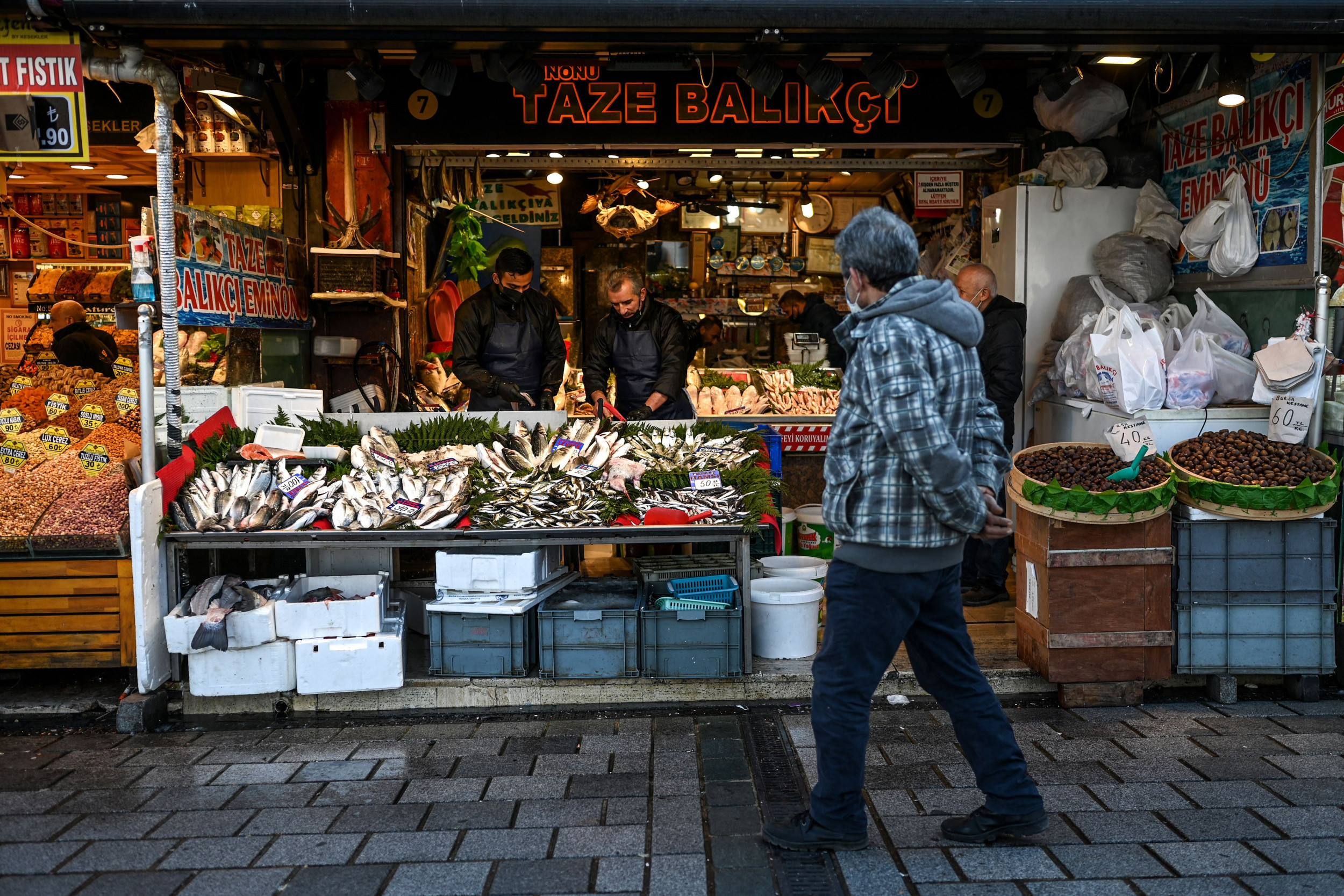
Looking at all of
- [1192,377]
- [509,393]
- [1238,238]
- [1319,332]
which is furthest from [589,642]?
[1238,238]

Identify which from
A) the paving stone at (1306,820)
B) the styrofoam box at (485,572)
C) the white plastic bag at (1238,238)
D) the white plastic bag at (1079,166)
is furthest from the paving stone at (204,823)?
the white plastic bag at (1079,166)

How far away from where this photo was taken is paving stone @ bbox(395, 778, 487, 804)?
4.33 metres

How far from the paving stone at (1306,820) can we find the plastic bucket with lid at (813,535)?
3.70 meters

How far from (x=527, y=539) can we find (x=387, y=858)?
196 cm

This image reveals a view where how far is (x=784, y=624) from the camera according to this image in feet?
18.5

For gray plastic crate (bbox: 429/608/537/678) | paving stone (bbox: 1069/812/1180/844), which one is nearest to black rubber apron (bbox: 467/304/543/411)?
gray plastic crate (bbox: 429/608/537/678)

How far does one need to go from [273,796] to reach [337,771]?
0.32m

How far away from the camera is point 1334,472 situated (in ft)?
17.3

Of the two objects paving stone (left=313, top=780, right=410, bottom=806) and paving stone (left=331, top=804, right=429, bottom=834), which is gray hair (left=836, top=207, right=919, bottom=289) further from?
paving stone (left=313, top=780, right=410, bottom=806)

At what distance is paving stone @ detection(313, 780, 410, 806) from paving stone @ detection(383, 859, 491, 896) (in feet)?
2.10

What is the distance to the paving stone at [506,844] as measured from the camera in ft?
12.5

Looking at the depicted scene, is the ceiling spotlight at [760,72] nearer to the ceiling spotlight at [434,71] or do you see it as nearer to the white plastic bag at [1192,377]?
the ceiling spotlight at [434,71]

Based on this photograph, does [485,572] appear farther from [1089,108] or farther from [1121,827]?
[1089,108]

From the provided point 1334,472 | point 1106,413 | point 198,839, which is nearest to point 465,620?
point 198,839
